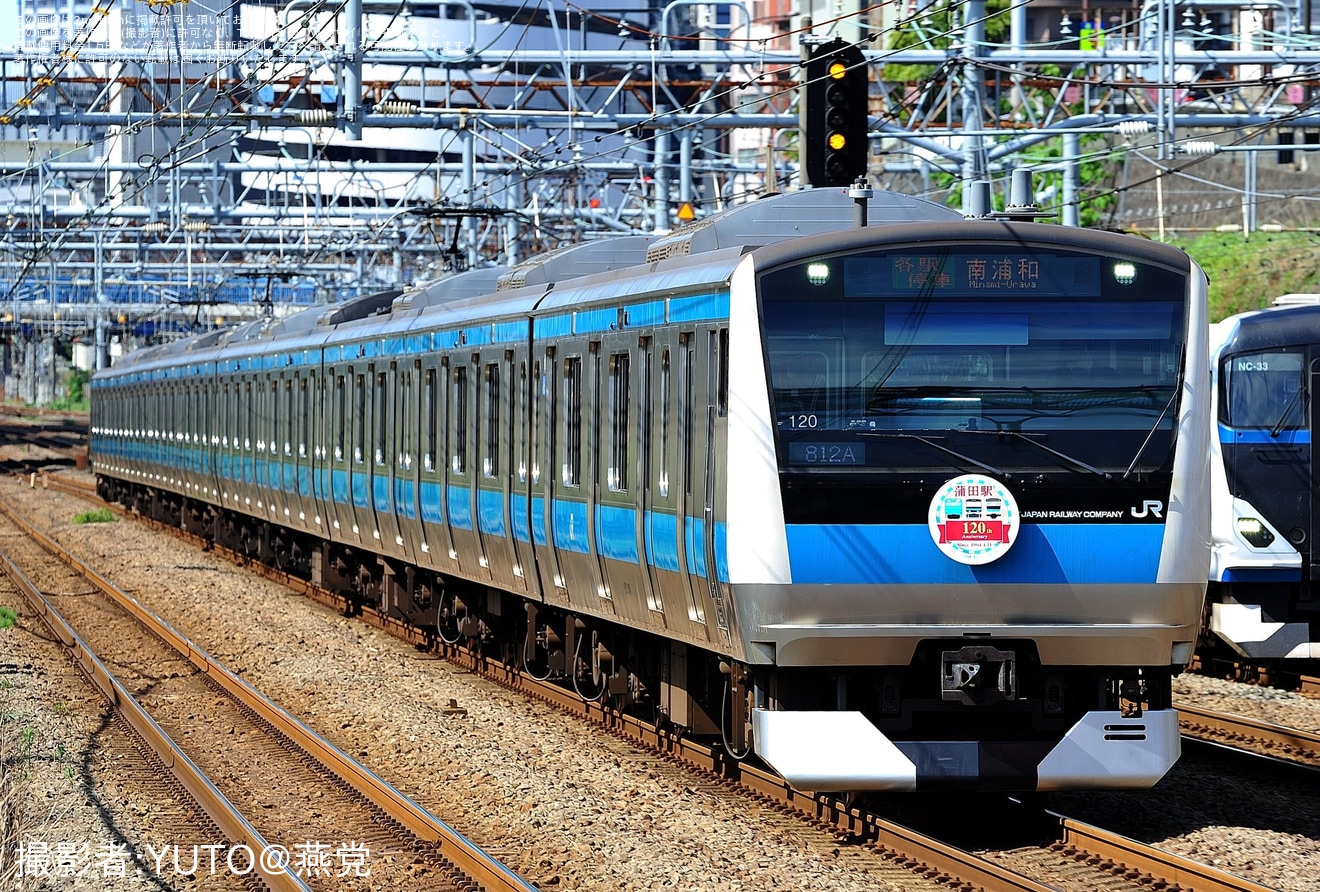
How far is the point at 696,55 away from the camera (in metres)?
22.0

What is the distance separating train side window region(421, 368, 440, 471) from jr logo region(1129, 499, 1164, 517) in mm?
8406

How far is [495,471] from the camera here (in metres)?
14.6

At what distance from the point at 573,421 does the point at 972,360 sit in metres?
4.05

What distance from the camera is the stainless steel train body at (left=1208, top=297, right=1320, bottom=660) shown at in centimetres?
1541

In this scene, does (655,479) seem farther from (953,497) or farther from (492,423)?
(492,423)

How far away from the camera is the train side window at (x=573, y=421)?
1245 centimetres

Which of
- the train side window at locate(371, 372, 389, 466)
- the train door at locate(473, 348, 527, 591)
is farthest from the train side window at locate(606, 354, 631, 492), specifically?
the train side window at locate(371, 372, 389, 466)

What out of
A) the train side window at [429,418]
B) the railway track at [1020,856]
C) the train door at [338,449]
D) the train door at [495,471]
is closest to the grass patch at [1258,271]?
the train door at [338,449]

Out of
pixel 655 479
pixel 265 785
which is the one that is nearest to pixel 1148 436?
pixel 655 479

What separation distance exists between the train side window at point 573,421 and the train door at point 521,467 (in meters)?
0.86

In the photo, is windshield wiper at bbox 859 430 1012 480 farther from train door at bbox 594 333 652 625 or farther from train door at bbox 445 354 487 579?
train door at bbox 445 354 487 579

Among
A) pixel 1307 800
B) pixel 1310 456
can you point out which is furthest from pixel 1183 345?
pixel 1310 456

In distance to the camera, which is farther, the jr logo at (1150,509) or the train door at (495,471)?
the train door at (495,471)

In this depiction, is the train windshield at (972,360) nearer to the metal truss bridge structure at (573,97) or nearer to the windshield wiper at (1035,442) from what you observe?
the windshield wiper at (1035,442)
